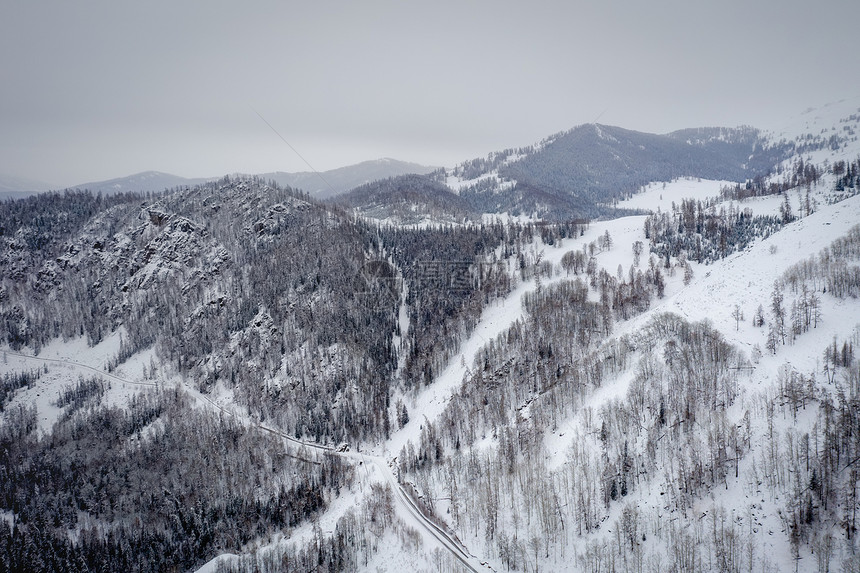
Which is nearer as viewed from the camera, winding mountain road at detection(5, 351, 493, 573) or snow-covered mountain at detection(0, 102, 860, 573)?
snow-covered mountain at detection(0, 102, 860, 573)

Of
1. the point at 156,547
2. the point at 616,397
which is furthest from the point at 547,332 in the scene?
the point at 156,547

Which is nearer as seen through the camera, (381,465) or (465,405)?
(381,465)

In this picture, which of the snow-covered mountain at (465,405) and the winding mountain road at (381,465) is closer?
the snow-covered mountain at (465,405)

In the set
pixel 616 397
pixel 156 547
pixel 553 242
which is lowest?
pixel 156 547

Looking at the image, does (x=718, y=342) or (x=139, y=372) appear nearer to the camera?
(x=718, y=342)

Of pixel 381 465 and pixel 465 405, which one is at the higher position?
pixel 465 405

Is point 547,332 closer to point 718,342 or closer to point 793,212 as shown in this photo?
point 718,342

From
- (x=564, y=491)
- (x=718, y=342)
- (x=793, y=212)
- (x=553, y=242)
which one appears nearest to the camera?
(x=564, y=491)

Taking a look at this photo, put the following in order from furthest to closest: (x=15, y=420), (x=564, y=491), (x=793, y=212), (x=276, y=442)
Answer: (x=793, y=212) → (x=15, y=420) → (x=276, y=442) → (x=564, y=491)
